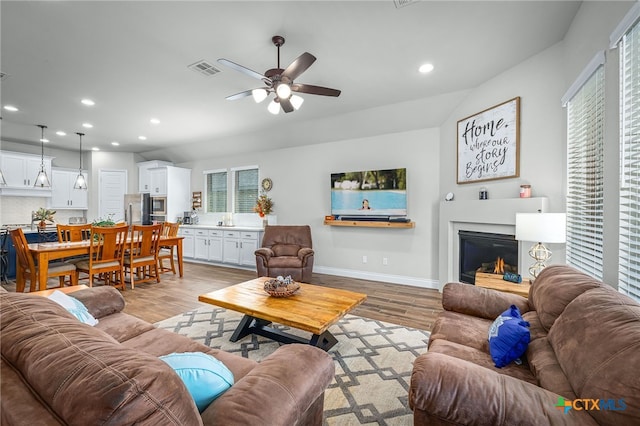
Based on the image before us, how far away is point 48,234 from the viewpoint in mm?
5289

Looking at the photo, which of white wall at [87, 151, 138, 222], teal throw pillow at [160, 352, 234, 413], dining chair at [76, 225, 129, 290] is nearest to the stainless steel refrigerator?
white wall at [87, 151, 138, 222]

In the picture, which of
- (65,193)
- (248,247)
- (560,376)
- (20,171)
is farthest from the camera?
(65,193)

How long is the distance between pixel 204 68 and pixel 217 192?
13.9 ft

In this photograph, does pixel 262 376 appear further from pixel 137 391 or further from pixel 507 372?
pixel 507 372

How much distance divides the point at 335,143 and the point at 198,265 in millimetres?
4089

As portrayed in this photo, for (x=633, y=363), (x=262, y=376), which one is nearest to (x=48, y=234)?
(x=262, y=376)

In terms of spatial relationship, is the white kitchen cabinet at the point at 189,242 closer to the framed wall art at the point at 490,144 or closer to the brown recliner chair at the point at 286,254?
the brown recliner chair at the point at 286,254

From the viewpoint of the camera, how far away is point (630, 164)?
162 centimetres

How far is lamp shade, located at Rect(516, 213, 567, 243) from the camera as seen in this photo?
2.16 metres

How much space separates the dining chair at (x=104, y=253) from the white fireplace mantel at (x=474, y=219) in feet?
15.5

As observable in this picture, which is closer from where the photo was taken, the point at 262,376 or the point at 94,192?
the point at 262,376

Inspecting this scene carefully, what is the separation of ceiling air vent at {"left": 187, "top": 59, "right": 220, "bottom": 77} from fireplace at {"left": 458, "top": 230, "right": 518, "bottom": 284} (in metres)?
3.80

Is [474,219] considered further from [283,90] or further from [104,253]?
[104,253]

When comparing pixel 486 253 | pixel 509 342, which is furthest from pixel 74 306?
pixel 486 253
